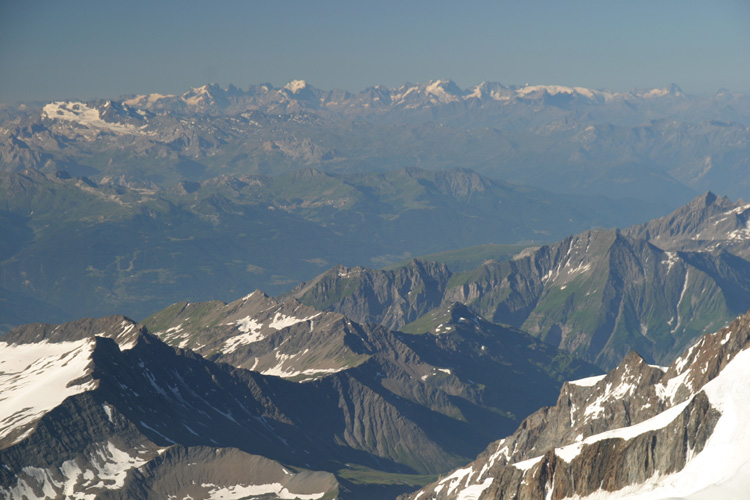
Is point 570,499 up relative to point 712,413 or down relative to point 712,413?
down

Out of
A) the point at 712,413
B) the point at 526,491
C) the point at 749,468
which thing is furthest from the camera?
the point at 526,491

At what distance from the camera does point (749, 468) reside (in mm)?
124000

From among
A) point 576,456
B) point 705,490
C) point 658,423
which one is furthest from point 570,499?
point 705,490

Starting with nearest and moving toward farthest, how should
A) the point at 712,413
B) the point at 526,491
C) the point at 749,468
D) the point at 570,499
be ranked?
1. the point at 749,468
2. the point at 712,413
3. the point at 570,499
4. the point at 526,491

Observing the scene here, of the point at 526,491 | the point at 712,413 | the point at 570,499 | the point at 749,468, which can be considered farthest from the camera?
the point at 526,491

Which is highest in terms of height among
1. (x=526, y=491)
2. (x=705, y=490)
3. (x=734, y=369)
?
(x=734, y=369)

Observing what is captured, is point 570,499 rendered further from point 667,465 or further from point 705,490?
point 705,490

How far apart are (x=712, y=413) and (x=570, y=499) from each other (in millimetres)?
27023

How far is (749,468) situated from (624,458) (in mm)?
24241

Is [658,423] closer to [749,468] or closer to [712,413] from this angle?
[712,413]

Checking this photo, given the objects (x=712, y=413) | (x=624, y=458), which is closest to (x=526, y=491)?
(x=624, y=458)

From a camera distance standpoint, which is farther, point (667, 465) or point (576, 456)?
point (576, 456)

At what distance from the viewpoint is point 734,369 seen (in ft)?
470

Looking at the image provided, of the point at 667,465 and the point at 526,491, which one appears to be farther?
the point at 526,491
